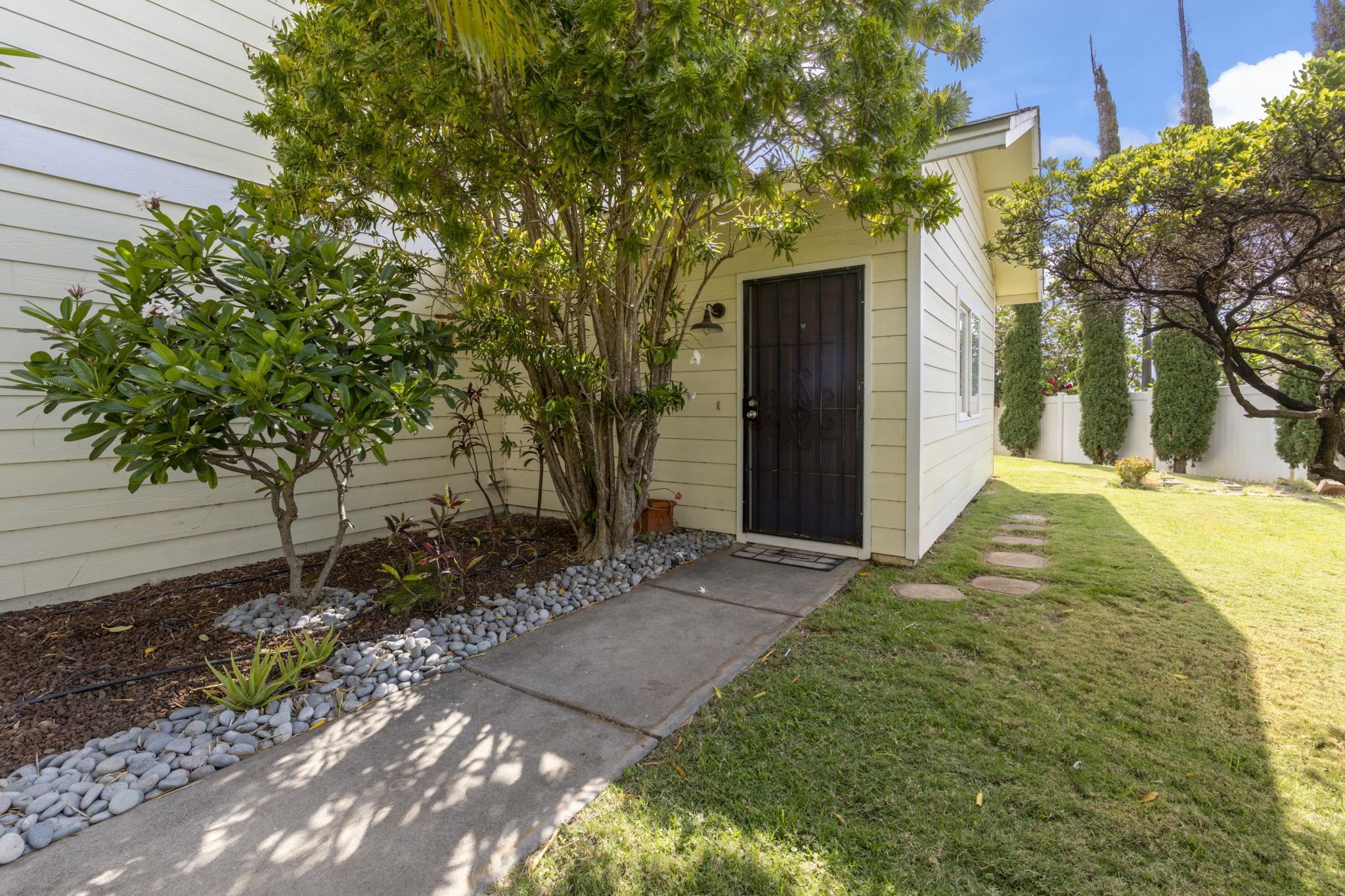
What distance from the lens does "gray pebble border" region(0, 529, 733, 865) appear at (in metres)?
1.71

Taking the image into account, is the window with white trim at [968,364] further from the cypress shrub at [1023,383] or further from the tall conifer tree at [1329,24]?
the tall conifer tree at [1329,24]

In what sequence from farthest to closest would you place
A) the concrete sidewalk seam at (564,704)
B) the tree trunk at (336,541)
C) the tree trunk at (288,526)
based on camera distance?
the tree trunk at (336,541) → the tree trunk at (288,526) → the concrete sidewalk seam at (564,704)

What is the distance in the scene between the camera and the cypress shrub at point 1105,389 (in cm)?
1117

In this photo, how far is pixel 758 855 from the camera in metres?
1.54

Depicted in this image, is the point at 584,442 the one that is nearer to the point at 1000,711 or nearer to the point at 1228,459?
the point at 1000,711

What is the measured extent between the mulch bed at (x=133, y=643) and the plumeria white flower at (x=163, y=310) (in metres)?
1.51

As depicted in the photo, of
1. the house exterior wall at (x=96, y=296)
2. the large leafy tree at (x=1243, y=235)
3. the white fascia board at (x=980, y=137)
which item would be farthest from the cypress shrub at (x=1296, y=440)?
the white fascia board at (x=980, y=137)

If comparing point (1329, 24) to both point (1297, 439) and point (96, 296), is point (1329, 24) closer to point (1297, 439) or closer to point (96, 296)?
point (1297, 439)

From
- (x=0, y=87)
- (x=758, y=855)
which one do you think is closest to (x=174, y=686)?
(x=758, y=855)

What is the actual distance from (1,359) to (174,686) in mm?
2134

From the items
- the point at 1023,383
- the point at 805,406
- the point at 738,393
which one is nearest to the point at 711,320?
the point at 738,393

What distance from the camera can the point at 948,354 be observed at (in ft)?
16.9

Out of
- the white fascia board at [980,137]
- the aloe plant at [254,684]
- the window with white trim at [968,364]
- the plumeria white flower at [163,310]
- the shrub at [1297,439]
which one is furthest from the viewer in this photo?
the shrub at [1297,439]

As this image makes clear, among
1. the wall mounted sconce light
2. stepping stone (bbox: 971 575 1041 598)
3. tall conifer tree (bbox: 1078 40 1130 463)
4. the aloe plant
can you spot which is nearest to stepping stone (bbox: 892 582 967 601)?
stepping stone (bbox: 971 575 1041 598)
